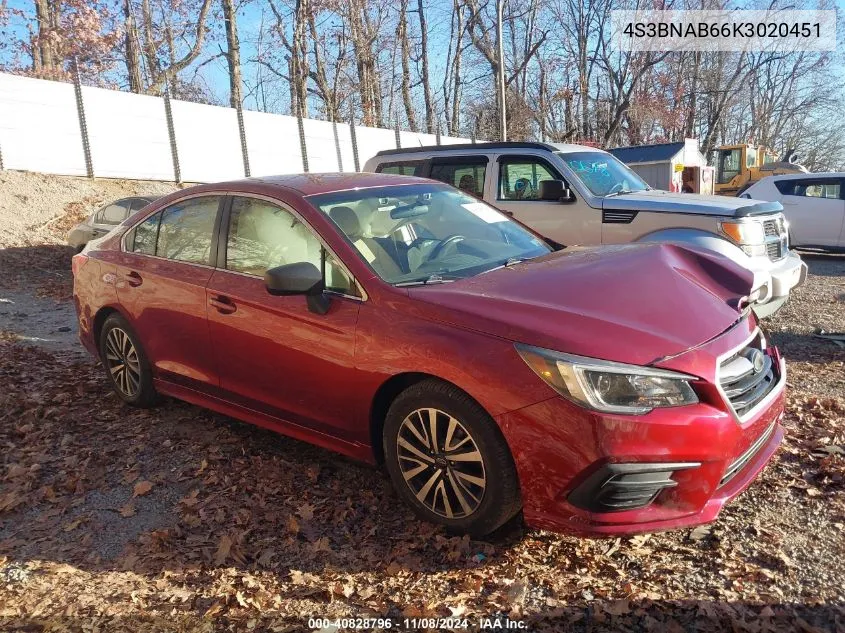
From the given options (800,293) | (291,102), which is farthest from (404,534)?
(291,102)

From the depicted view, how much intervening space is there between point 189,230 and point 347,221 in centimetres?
132

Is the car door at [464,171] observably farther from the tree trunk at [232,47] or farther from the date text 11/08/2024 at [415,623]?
the tree trunk at [232,47]

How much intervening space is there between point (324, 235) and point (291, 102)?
3627cm

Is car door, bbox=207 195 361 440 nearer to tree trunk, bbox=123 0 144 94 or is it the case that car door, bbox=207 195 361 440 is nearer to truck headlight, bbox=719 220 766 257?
truck headlight, bbox=719 220 766 257

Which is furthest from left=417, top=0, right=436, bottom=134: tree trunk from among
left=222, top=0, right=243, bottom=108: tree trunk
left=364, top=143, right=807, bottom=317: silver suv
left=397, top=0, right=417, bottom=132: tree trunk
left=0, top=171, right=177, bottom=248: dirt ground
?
left=364, top=143, right=807, bottom=317: silver suv

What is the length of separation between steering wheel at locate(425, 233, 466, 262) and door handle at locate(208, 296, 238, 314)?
114 centimetres

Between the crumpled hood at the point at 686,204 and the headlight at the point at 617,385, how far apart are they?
14.9ft

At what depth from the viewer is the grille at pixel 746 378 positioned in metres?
2.75

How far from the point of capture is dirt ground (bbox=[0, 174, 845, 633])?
8.64 ft

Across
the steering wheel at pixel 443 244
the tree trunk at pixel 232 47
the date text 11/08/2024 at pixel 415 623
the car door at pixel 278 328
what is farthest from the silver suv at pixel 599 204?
the tree trunk at pixel 232 47

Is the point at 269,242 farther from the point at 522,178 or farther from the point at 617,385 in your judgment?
the point at 522,178

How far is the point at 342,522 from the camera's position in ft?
10.9

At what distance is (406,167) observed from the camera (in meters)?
8.59

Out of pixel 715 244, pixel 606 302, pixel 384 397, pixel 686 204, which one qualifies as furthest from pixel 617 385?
pixel 686 204
